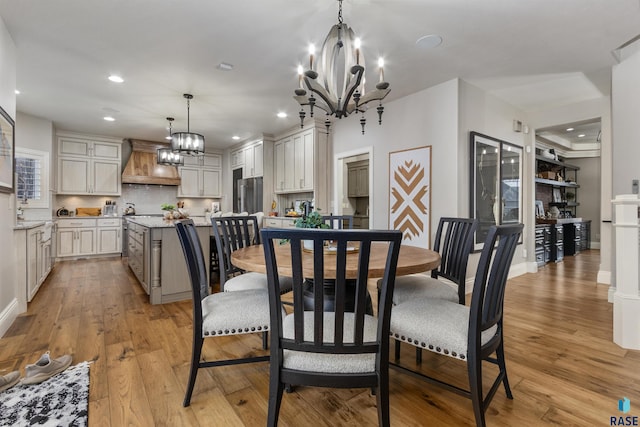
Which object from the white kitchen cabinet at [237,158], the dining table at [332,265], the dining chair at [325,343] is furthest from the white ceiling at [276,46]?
the white kitchen cabinet at [237,158]

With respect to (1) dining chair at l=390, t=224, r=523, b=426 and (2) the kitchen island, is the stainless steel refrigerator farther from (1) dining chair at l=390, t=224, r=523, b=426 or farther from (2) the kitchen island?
(1) dining chair at l=390, t=224, r=523, b=426

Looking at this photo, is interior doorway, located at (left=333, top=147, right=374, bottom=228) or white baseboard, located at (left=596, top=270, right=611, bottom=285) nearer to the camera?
white baseboard, located at (left=596, top=270, right=611, bottom=285)

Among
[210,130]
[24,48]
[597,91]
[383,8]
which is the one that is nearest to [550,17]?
[383,8]

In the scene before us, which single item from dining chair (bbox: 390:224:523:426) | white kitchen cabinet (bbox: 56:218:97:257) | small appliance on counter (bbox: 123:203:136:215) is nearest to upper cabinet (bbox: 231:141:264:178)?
small appliance on counter (bbox: 123:203:136:215)

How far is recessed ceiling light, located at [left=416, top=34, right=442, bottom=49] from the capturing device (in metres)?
2.73

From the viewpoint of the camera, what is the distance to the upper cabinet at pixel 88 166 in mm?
6125

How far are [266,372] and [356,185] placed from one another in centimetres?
535

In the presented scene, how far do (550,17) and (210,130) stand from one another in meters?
5.51

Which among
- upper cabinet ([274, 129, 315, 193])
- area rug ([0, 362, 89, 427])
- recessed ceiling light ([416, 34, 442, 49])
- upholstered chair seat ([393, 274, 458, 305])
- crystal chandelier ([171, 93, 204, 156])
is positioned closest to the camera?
area rug ([0, 362, 89, 427])

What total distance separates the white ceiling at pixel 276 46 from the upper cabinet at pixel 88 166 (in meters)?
1.77

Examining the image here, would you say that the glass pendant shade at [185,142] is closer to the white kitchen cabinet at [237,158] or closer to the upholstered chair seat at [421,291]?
the white kitchen cabinet at [237,158]

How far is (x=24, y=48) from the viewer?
2.91 m

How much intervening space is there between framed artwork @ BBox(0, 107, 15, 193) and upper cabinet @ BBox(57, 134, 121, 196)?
3936mm

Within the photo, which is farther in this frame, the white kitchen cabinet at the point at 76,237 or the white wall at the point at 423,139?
the white kitchen cabinet at the point at 76,237
